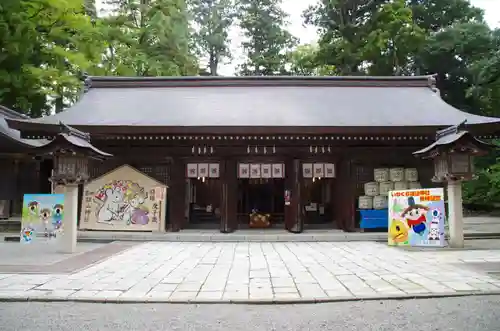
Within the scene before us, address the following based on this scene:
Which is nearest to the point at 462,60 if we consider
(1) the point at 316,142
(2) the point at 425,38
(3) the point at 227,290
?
(2) the point at 425,38

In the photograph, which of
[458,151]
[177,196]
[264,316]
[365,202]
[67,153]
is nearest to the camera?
[264,316]

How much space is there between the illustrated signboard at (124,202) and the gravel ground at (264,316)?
23.8 feet

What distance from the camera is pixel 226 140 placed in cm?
1218

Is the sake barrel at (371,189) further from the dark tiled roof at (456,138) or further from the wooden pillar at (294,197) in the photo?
the dark tiled roof at (456,138)

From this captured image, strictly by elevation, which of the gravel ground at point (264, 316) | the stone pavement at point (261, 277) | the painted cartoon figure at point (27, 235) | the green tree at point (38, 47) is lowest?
the gravel ground at point (264, 316)

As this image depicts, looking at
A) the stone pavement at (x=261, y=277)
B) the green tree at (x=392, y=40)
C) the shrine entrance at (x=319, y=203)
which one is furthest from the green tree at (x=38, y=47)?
the green tree at (x=392, y=40)

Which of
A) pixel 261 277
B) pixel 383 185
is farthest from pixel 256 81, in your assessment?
pixel 261 277

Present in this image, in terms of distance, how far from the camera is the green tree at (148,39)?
2148 cm

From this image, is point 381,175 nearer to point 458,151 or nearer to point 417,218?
point 417,218

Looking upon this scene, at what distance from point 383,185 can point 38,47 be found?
17203 millimetres

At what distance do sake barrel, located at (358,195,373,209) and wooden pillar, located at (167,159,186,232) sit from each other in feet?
19.0

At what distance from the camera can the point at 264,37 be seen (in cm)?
3291

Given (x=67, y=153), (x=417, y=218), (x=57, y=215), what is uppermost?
(x=67, y=153)

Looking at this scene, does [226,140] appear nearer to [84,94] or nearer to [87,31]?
[84,94]
